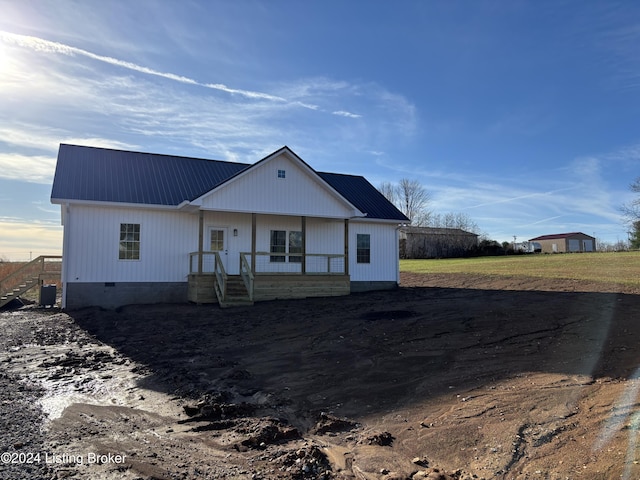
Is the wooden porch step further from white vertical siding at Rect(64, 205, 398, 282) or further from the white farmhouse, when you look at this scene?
white vertical siding at Rect(64, 205, 398, 282)

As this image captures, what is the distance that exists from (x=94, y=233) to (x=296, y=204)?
7.00 meters

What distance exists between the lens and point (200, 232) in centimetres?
1590

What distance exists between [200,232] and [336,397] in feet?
35.6

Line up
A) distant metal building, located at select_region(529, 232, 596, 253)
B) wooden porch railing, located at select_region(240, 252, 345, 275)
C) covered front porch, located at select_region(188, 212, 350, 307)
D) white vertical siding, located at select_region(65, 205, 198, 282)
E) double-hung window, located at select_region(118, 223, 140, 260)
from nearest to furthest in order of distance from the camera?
white vertical siding, located at select_region(65, 205, 198, 282) < covered front porch, located at select_region(188, 212, 350, 307) < double-hung window, located at select_region(118, 223, 140, 260) < wooden porch railing, located at select_region(240, 252, 345, 275) < distant metal building, located at select_region(529, 232, 596, 253)

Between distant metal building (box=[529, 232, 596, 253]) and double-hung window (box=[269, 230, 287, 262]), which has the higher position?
distant metal building (box=[529, 232, 596, 253])

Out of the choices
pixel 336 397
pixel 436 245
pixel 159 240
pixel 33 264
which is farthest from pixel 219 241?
pixel 436 245

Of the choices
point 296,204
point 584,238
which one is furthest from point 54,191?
Result: point 584,238

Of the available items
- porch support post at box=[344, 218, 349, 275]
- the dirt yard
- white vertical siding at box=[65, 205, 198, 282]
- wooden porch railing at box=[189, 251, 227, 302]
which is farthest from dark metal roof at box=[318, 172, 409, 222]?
the dirt yard

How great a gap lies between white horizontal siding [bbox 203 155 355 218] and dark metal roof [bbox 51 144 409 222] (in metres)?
0.49

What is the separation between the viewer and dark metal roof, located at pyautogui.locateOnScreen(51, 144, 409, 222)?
15.9 m

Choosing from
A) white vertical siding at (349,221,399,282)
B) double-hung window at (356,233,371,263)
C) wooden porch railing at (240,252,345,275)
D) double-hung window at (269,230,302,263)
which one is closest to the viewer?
wooden porch railing at (240,252,345,275)

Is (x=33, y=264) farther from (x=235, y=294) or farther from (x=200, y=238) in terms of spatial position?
(x=235, y=294)

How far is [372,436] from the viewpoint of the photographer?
15.9 feet

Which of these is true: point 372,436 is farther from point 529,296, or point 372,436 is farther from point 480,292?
point 480,292
